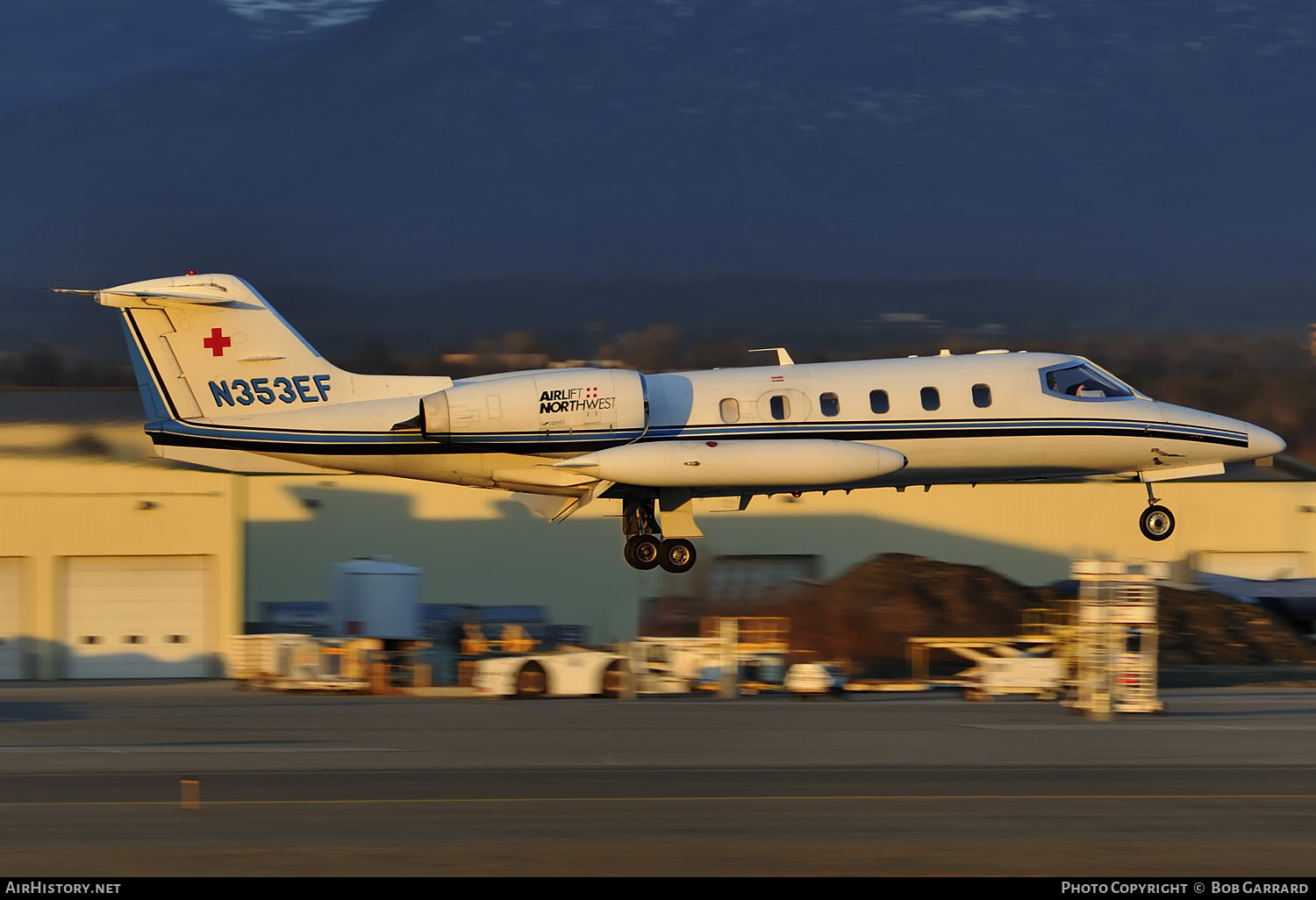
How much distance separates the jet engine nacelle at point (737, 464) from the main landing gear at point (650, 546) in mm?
1978

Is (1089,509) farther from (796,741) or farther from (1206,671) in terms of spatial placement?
(796,741)

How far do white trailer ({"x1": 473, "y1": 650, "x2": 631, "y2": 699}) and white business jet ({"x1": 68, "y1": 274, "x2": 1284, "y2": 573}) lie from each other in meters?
8.78

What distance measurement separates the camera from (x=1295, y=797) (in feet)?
72.9

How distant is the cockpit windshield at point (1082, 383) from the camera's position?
29.4 m

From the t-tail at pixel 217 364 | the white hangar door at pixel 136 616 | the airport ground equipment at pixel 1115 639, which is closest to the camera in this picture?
the t-tail at pixel 217 364

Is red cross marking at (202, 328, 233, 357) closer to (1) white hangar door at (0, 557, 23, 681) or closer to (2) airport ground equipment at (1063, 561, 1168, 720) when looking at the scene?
(2) airport ground equipment at (1063, 561, 1168, 720)

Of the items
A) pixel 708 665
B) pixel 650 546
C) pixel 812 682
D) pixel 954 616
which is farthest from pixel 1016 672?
pixel 650 546

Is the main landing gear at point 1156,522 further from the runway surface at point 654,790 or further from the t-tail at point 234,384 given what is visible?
the t-tail at point 234,384

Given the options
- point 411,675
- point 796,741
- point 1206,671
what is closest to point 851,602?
point 1206,671

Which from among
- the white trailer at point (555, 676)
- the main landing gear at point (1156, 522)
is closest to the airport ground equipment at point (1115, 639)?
the main landing gear at point (1156, 522)

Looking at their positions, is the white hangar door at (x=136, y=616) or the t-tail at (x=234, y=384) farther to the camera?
the white hangar door at (x=136, y=616)

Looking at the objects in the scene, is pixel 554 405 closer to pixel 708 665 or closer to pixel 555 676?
pixel 555 676

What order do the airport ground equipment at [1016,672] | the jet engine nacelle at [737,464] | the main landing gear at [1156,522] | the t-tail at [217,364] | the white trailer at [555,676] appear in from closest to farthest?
the jet engine nacelle at [737,464]
the t-tail at [217,364]
the main landing gear at [1156,522]
the airport ground equipment at [1016,672]
the white trailer at [555,676]

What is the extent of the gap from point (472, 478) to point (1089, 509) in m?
32.2
